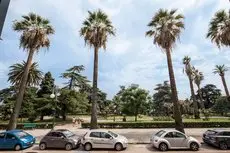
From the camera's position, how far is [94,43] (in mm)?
23234

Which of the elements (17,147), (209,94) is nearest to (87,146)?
(17,147)

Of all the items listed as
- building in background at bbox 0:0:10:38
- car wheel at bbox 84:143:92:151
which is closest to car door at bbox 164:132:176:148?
car wheel at bbox 84:143:92:151

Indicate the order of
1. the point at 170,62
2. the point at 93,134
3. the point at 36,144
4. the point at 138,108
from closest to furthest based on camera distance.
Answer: the point at 93,134 → the point at 36,144 → the point at 170,62 → the point at 138,108

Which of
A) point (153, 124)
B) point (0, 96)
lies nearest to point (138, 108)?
point (153, 124)

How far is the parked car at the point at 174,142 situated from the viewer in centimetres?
1531

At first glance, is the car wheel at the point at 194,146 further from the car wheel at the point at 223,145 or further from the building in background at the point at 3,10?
the building in background at the point at 3,10

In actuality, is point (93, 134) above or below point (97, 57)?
below

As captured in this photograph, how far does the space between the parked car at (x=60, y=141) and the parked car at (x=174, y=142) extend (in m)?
6.54

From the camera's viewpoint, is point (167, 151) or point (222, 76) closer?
point (167, 151)

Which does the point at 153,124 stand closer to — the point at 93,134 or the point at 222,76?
the point at 93,134

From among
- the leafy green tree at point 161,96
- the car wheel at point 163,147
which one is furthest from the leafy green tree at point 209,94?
the car wheel at point 163,147

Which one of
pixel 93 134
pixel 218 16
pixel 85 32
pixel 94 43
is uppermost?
pixel 218 16

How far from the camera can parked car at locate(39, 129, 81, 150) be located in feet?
53.2

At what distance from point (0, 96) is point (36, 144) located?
48115mm
